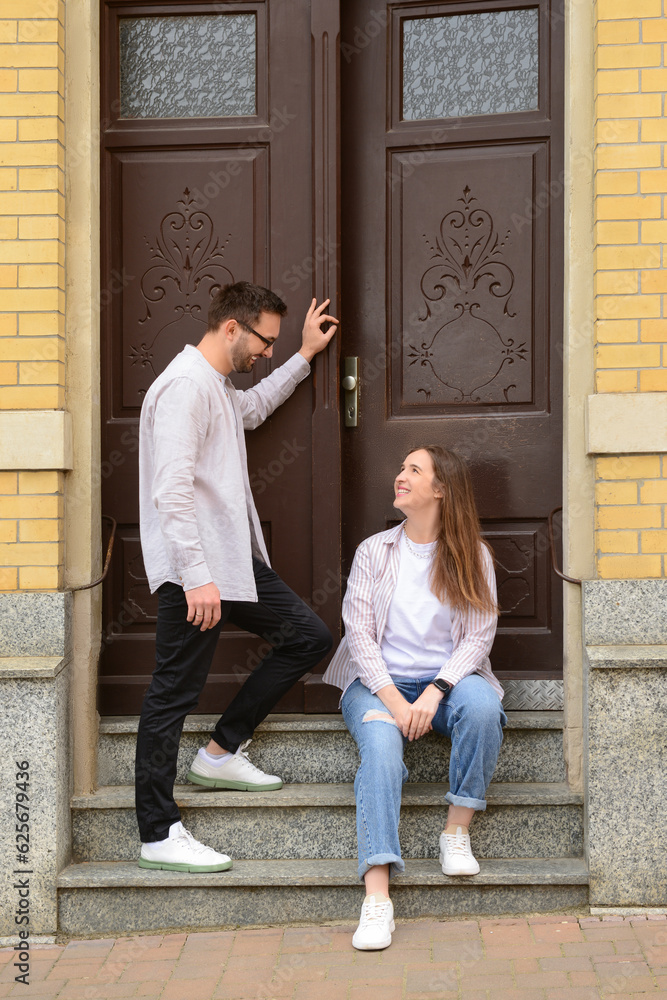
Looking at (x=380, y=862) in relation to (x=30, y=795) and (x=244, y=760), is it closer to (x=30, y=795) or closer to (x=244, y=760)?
(x=244, y=760)

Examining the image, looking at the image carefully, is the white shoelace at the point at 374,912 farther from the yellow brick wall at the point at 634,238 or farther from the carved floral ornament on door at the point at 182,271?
the carved floral ornament on door at the point at 182,271

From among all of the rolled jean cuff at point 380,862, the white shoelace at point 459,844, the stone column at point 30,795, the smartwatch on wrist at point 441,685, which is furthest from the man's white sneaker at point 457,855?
the stone column at point 30,795

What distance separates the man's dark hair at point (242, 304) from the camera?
11.9 feet

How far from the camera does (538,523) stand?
409 cm

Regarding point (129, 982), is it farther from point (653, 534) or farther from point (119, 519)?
point (653, 534)

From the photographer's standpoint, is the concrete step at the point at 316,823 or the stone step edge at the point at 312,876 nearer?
the stone step edge at the point at 312,876

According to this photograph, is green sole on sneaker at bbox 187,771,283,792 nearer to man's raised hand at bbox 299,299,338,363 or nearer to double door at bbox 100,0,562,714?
double door at bbox 100,0,562,714

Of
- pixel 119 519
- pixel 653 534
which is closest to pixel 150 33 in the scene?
pixel 119 519

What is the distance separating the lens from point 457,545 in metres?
3.61

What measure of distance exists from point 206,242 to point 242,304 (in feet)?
2.10

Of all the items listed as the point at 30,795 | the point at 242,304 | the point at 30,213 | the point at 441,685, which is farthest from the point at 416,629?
the point at 30,213

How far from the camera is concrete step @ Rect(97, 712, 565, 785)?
12.5 ft

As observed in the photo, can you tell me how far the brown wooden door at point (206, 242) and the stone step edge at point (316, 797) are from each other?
46cm

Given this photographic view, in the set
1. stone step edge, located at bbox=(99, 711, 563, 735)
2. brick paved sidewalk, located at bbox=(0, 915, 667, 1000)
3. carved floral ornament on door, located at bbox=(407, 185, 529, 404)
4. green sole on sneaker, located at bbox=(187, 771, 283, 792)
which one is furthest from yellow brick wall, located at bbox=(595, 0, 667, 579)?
green sole on sneaker, located at bbox=(187, 771, 283, 792)
